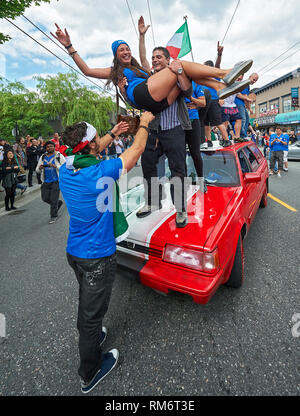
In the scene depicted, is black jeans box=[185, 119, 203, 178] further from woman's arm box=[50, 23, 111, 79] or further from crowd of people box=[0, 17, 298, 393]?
woman's arm box=[50, 23, 111, 79]

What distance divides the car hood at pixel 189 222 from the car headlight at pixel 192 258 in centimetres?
5

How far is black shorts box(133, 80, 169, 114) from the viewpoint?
6.03ft

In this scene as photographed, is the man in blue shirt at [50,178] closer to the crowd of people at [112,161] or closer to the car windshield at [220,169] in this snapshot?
the crowd of people at [112,161]

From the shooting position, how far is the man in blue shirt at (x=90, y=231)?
1386 mm

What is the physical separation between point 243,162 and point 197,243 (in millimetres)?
2013

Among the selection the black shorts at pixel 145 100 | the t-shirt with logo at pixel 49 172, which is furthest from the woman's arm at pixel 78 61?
the t-shirt with logo at pixel 49 172

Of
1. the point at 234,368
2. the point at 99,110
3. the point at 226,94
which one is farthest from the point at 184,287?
the point at 99,110

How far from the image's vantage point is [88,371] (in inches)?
57.7

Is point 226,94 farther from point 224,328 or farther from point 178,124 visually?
point 224,328

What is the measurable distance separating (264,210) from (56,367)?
15.0 ft

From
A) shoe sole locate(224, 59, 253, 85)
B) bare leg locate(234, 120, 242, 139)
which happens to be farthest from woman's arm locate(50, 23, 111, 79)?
bare leg locate(234, 120, 242, 139)

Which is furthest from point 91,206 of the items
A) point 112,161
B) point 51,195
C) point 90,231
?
point 51,195

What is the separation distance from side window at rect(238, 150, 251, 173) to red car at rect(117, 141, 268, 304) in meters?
0.24

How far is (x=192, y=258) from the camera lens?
5.91 feet
